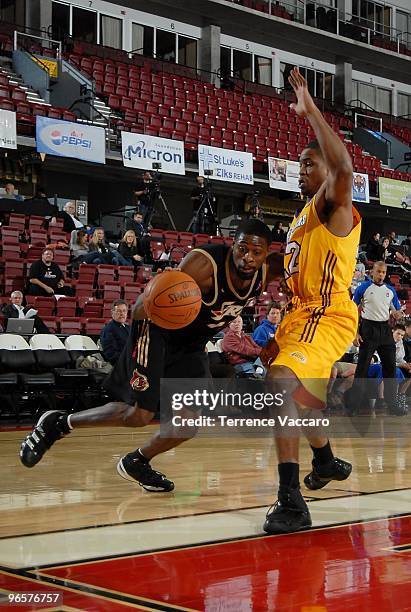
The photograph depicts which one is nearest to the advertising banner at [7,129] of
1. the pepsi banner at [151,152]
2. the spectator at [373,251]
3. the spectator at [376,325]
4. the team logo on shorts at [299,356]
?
the pepsi banner at [151,152]

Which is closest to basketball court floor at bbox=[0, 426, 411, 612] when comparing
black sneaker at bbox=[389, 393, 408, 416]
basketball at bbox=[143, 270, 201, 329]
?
basketball at bbox=[143, 270, 201, 329]

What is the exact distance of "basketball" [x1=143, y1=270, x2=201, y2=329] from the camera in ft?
13.2

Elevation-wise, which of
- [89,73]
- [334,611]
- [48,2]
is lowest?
[334,611]

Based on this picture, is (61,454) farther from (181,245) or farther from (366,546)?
(181,245)

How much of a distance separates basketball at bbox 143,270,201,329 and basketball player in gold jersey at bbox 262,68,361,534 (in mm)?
455

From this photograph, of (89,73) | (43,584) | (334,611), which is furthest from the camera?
(89,73)

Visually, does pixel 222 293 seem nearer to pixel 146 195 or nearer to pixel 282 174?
pixel 146 195

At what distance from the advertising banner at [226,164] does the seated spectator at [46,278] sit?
6.15 meters

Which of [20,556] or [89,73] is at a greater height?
[89,73]

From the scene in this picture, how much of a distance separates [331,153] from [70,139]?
40.4 ft

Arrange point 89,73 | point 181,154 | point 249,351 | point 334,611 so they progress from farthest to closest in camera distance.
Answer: point 89,73
point 181,154
point 249,351
point 334,611

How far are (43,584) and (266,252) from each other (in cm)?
197

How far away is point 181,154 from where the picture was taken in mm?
17266

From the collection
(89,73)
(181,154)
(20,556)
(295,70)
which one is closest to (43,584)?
(20,556)
